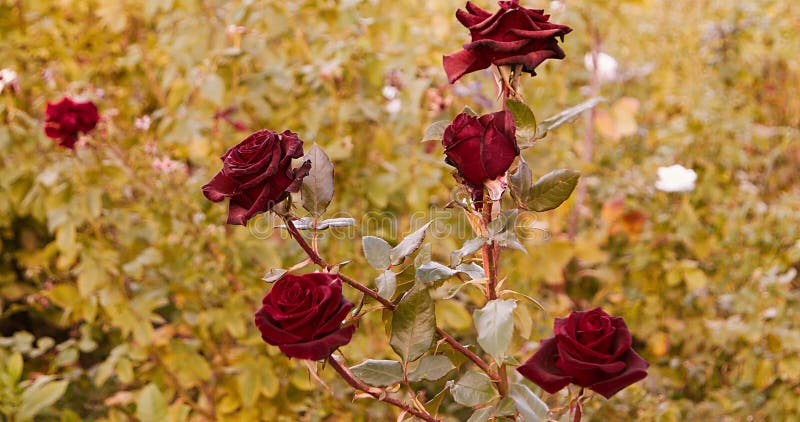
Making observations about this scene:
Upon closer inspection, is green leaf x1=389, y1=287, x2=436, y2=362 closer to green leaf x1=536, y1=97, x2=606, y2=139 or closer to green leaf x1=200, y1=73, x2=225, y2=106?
green leaf x1=536, y1=97, x2=606, y2=139

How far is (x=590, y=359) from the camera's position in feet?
2.59

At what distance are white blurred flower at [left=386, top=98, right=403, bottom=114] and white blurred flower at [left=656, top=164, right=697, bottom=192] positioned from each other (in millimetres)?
669

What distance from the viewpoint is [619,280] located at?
2.28 m

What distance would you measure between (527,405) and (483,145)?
0.31 meters

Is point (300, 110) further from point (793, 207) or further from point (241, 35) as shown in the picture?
point (793, 207)

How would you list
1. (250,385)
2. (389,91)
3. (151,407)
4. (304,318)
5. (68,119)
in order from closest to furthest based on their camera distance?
(304,318) → (151,407) → (68,119) → (250,385) → (389,91)

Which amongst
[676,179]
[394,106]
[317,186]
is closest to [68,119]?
[394,106]

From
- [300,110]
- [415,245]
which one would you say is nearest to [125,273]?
[300,110]

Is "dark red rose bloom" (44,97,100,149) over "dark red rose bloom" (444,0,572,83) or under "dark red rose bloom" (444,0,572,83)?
under

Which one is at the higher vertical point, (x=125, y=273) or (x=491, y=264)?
(x=491, y=264)

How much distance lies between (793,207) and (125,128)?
196cm

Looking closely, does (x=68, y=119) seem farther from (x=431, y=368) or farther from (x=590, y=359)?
(x=590, y=359)

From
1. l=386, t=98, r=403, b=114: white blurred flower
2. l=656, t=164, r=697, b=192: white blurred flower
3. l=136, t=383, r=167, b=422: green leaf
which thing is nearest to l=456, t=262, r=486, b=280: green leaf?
l=136, t=383, r=167, b=422: green leaf

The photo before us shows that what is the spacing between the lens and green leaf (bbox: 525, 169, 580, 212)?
88cm
